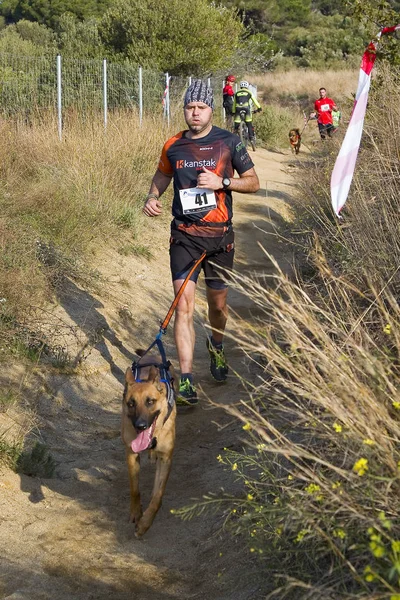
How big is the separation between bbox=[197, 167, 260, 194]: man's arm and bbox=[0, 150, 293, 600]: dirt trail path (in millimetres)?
1037

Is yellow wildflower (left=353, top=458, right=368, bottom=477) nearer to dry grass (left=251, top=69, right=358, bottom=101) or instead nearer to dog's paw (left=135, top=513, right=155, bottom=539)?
dog's paw (left=135, top=513, right=155, bottom=539)

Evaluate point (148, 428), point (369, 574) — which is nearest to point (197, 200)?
point (148, 428)

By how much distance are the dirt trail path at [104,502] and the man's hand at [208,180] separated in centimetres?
103

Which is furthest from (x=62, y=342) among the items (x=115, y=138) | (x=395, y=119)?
(x=115, y=138)

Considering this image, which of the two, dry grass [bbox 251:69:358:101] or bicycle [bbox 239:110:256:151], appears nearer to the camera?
bicycle [bbox 239:110:256:151]

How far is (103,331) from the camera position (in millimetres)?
7676

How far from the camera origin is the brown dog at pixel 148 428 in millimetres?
4461

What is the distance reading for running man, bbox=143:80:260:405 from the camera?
6016mm

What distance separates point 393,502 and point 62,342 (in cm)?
486

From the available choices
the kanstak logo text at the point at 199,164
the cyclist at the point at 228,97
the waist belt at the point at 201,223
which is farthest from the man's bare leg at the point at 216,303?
the cyclist at the point at 228,97

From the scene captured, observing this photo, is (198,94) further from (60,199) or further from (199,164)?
(60,199)

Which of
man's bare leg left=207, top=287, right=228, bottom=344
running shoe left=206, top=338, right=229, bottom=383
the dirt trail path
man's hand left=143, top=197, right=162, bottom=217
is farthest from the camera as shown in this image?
running shoe left=206, top=338, right=229, bottom=383

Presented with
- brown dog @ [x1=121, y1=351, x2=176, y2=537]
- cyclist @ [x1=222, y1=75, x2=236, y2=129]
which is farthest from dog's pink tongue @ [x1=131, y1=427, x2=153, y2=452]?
cyclist @ [x1=222, y1=75, x2=236, y2=129]

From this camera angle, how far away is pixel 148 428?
4.51 metres
